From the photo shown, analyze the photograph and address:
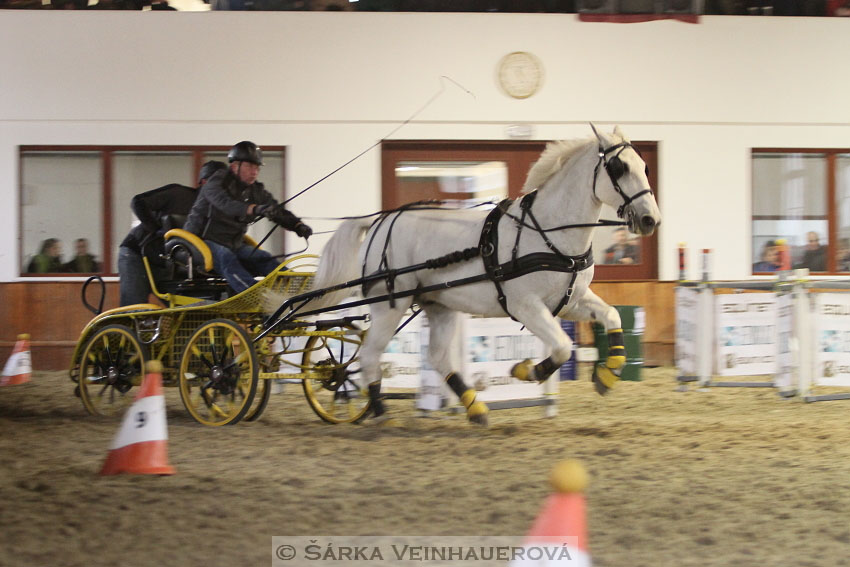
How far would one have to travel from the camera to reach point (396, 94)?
A: 453 inches

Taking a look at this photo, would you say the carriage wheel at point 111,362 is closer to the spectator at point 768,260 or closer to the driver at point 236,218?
the driver at point 236,218

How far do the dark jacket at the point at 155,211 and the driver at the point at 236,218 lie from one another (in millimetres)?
614

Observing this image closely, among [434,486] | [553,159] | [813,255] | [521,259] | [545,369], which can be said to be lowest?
[434,486]

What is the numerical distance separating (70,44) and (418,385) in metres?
6.51

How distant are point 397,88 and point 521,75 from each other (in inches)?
58.5

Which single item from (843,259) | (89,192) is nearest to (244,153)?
→ (89,192)

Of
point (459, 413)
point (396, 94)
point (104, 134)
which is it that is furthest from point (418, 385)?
point (104, 134)

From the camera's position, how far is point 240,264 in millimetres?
7270

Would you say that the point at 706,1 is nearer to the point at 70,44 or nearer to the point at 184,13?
the point at 184,13

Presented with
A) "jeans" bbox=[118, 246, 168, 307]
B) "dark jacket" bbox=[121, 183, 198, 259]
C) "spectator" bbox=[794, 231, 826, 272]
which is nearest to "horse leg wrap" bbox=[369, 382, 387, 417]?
"dark jacket" bbox=[121, 183, 198, 259]

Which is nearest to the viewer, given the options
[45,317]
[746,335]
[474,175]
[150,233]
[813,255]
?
[150,233]

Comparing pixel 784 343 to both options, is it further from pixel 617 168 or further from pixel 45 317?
pixel 45 317

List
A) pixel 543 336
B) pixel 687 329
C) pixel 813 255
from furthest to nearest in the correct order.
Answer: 1. pixel 813 255
2. pixel 687 329
3. pixel 543 336

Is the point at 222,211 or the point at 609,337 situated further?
the point at 222,211
